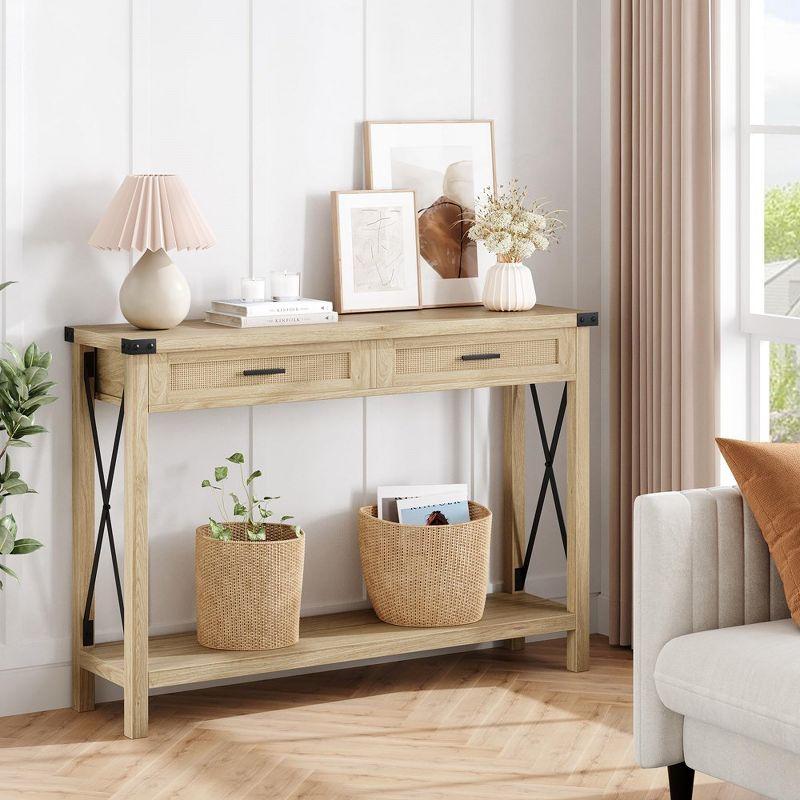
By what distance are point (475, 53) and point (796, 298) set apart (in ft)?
3.94

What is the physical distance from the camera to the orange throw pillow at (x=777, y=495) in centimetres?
274

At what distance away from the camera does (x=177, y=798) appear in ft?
9.83

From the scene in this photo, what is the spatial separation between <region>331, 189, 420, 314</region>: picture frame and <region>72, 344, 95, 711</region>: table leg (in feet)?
2.49

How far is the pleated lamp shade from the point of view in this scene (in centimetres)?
333

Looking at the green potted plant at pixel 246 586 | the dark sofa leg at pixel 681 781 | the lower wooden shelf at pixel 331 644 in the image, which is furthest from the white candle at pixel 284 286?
the dark sofa leg at pixel 681 781

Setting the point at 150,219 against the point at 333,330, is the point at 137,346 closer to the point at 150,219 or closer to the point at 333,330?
the point at 150,219

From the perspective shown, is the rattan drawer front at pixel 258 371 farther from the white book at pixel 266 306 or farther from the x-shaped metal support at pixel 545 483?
the x-shaped metal support at pixel 545 483

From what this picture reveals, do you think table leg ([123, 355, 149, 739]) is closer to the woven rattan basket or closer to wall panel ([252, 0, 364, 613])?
wall panel ([252, 0, 364, 613])

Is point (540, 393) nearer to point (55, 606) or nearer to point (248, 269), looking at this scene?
point (248, 269)

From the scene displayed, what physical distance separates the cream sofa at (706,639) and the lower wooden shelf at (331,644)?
39.5 inches

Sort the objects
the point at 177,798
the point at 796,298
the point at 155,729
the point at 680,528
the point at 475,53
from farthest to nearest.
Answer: the point at 475,53 < the point at 796,298 < the point at 155,729 < the point at 177,798 < the point at 680,528

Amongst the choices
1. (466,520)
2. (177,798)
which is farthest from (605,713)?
(177,798)

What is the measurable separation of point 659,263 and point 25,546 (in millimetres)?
1943

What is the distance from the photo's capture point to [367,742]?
3350mm
